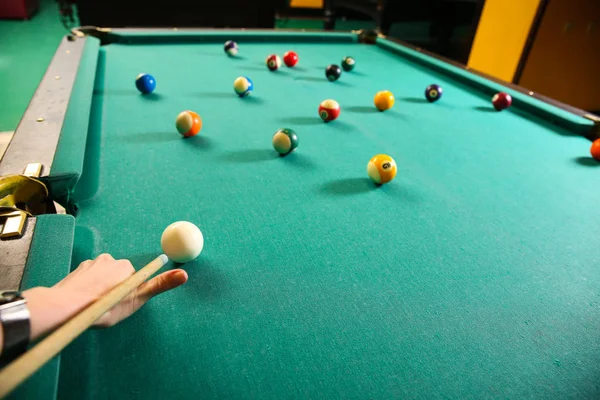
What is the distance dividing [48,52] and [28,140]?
480 cm

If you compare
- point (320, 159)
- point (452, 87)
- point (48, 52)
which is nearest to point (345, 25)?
point (48, 52)

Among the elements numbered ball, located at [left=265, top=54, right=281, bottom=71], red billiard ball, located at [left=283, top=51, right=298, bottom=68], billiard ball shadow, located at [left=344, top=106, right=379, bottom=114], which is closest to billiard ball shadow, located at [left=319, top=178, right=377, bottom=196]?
billiard ball shadow, located at [left=344, top=106, right=379, bottom=114]

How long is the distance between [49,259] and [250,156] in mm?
854

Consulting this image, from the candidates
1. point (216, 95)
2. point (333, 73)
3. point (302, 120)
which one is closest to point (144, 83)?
point (216, 95)

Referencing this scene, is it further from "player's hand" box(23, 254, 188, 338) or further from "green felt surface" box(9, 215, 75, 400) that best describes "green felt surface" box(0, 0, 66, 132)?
"player's hand" box(23, 254, 188, 338)

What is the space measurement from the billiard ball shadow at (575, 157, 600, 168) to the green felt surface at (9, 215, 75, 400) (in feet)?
6.13

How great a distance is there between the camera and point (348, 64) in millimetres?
2680

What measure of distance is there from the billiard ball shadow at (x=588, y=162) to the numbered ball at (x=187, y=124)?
1.61m

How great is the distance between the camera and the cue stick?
499 millimetres

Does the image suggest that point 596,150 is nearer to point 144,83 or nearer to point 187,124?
point 187,124

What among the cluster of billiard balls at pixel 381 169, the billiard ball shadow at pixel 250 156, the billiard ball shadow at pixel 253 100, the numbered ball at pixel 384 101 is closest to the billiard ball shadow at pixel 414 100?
the numbered ball at pixel 384 101

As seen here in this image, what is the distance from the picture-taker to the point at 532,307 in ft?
3.01

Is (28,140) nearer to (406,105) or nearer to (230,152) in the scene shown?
(230,152)

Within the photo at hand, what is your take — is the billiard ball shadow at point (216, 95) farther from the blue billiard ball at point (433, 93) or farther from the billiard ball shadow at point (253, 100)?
the blue billiard ball at point (433, 93)
